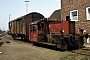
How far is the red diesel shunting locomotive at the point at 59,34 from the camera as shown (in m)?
12.3

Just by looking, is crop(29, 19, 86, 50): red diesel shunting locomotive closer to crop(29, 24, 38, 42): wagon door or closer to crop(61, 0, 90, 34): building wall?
crop(29, 24, 38, 42): wagon door

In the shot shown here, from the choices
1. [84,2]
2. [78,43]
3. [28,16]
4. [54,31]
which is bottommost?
[78,43]

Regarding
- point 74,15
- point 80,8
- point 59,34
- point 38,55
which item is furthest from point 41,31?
point 74,15

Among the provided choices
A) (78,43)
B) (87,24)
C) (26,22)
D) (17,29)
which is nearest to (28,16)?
(26,22)

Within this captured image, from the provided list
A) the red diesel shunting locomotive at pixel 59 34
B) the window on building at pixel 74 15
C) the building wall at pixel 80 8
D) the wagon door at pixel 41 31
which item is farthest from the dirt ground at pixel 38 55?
the window on building at pixel 74 15

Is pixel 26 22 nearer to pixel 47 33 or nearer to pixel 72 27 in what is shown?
pixel 47 33

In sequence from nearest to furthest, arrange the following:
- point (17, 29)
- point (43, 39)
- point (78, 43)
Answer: point (78, 43)
point (43, 39)
point (17, 29)

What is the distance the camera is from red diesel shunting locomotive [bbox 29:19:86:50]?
12320 millimetres

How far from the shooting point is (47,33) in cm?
1500

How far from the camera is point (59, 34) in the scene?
12625 mm

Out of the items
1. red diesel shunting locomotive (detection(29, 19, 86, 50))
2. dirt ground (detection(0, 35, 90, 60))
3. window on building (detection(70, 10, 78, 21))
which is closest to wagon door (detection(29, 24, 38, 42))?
red diesel shunting locomotive (detection(29, 19, 86, 50))

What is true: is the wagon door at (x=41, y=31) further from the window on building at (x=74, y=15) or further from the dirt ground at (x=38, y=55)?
the window on building at (x=74, y=15)

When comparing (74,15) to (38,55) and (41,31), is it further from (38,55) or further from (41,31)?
(38,55)

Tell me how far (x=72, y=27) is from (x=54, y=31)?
181 cm
